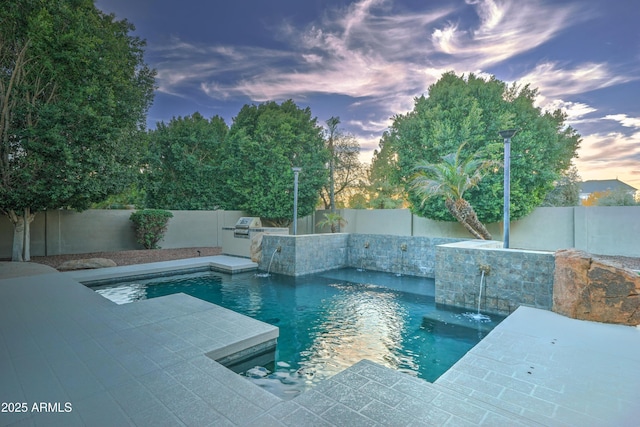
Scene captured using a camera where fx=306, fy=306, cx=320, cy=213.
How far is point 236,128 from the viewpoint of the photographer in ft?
62.2

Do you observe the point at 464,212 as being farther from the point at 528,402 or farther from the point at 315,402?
the point at 315,402

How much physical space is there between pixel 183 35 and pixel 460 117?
11.4 meters

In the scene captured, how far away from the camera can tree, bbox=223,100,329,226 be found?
1714cm

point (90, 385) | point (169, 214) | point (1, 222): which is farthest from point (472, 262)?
point (1, 222)

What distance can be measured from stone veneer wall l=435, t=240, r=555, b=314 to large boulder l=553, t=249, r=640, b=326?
18.8 inches

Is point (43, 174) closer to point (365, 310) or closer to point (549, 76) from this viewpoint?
point (365, 310)

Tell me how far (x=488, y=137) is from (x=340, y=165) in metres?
9.33

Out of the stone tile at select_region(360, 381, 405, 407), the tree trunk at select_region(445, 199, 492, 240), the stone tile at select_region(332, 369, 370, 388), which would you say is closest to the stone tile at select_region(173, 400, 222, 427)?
the stone tile at select_region(332, 369, 370, 388)

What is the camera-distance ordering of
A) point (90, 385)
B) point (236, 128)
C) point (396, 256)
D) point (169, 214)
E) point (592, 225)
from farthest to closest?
point (236, 128), point (169, 214), point (592, 225), point (396, 256), point (90, 385)

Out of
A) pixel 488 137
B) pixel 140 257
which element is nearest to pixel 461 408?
pixel 140 257

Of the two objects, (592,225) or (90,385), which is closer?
(90,385)

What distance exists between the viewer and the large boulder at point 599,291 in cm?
443

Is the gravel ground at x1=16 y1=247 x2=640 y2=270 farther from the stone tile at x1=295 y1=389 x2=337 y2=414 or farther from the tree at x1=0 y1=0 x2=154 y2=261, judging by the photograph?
the stone tile at x1=295 y1=389 x2=337 y2=414

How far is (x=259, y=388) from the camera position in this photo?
2770mm
